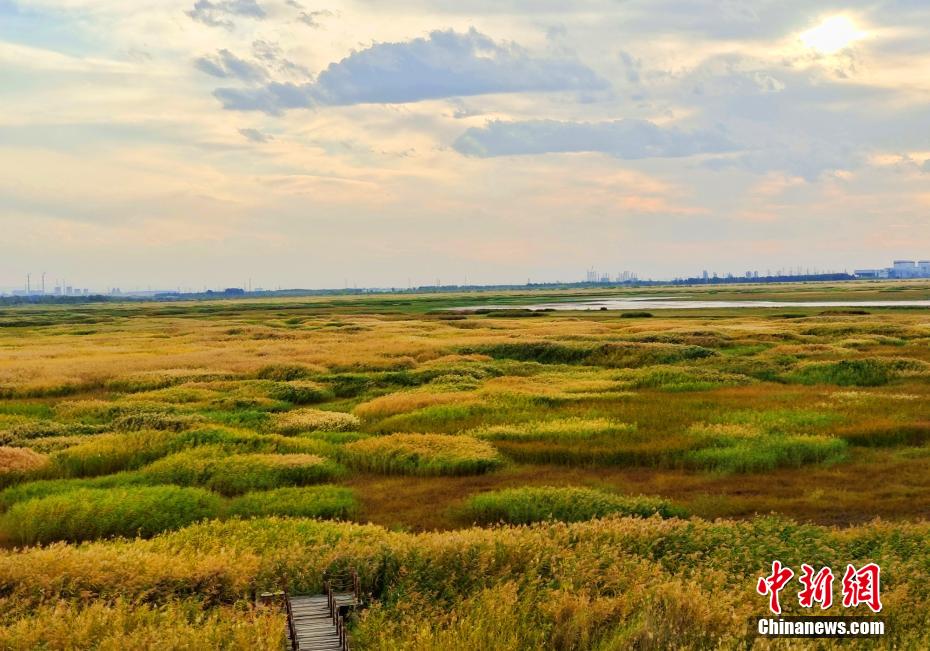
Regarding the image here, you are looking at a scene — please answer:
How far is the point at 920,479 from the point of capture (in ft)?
72.0

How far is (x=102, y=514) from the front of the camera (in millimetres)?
18016

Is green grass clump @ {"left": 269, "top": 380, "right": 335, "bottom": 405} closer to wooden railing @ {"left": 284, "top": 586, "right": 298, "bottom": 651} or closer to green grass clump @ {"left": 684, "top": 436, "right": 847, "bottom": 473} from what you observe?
green grass clump @ {"left": 684, "top": 436, "right": 847, "bottom": 473}

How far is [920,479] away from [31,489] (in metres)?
24.8

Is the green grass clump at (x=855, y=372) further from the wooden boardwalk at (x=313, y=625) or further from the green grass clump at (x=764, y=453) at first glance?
the wooden boardwalk at (x=313, y=625)

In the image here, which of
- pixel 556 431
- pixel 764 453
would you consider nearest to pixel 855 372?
pixel 764 453

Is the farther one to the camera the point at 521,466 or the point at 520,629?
the point at 521,466

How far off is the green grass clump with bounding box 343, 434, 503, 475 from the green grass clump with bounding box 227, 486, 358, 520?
3588mm

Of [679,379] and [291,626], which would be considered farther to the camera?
[679,379]

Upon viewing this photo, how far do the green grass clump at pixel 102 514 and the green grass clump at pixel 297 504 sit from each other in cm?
71

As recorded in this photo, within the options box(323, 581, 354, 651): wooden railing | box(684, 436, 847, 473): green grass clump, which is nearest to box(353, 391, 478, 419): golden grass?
box(684, 436, 847, 473): green grass clump

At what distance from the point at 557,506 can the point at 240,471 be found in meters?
9.70

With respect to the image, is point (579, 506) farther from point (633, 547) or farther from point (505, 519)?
point (633, 547)

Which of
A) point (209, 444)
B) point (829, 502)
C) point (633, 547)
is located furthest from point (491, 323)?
point (633, 547)

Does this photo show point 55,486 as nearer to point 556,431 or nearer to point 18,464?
point 18,464
